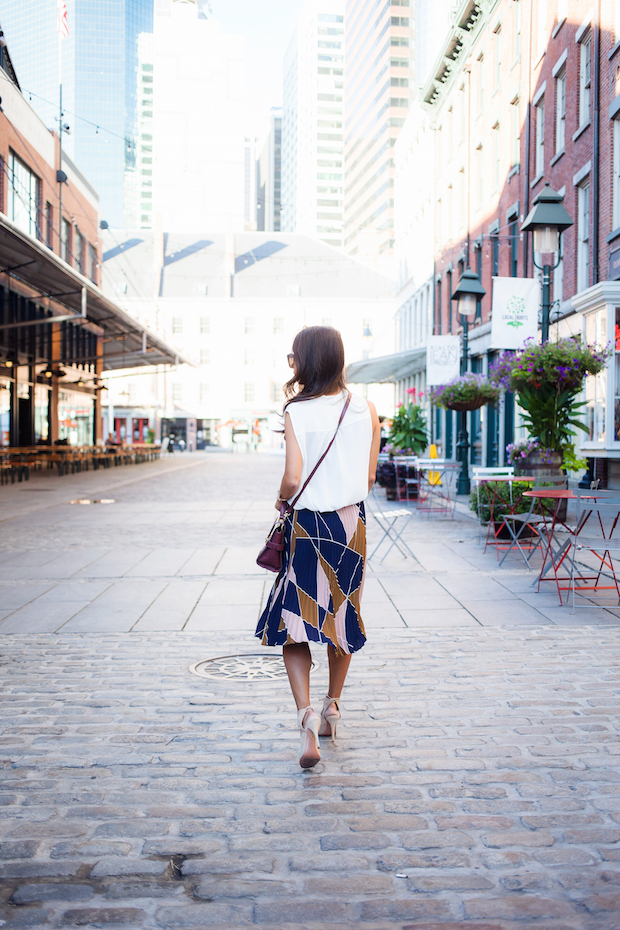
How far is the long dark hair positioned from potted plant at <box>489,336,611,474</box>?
8.01m

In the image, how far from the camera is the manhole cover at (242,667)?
5.05 metres

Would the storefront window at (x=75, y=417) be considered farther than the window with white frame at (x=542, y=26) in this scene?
Yes

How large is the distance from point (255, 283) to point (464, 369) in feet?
180

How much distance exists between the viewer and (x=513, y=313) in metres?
14.0

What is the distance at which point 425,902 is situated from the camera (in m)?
2.58

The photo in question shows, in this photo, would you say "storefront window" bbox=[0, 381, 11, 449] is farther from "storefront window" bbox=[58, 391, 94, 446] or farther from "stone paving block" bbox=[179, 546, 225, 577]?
"stone paving block" bbox=[179, 546, 225, 577]

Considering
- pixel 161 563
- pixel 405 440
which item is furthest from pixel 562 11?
pixel 161 563

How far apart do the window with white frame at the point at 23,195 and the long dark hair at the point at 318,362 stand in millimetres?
26018

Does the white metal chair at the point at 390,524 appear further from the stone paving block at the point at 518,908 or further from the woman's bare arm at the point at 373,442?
the stone paving block at the point at 518,908

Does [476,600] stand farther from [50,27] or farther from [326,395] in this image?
[50,27]

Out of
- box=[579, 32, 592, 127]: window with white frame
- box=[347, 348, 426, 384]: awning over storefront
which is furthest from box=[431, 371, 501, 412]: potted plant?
box=[347, 348, 426, 384]: awning over storefront

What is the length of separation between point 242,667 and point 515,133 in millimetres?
23302

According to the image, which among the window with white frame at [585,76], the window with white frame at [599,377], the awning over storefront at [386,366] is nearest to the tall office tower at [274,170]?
the awning over storefront at [386,366]

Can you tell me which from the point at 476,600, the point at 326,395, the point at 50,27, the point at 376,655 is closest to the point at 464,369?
the point at 476,600
